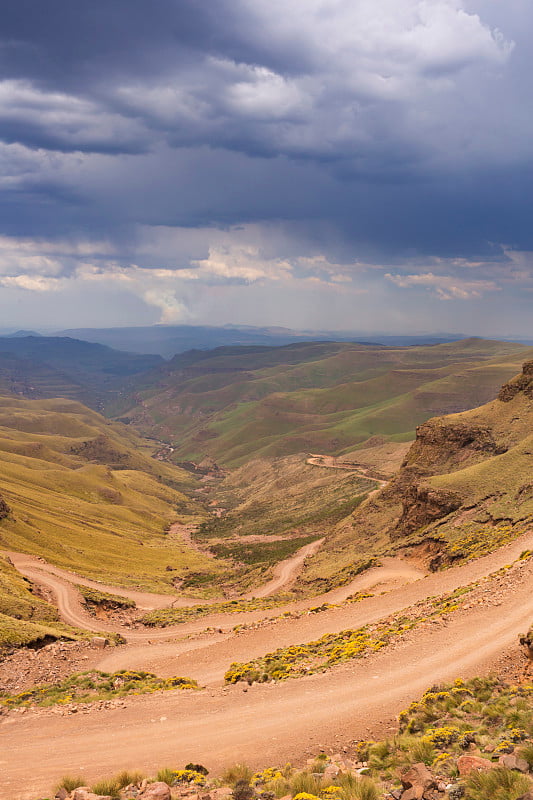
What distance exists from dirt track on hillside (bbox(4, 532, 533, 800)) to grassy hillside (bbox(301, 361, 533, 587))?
734 inches

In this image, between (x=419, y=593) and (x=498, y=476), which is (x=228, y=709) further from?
(x=498, y=476)

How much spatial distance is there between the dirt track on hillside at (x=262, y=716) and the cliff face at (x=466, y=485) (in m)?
19.9

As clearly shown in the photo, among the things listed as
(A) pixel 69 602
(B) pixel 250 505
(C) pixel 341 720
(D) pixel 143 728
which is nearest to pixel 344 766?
(C) pixel 341 720

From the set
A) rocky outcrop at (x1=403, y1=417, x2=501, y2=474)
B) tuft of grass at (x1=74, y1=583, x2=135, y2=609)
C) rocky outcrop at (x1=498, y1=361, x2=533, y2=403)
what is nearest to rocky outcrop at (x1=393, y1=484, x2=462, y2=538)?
rocky outcrop at (x1=403, y1=417, x2=501, y2=474)

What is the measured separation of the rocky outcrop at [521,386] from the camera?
7831 cm

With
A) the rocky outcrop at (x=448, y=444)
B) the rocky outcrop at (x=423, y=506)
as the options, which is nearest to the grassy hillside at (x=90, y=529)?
the rocky outcrop at (x=423, y=506)

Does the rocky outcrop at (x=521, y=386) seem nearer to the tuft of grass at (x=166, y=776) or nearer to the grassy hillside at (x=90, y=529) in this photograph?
the grassy hillside at (x=90, y=529)

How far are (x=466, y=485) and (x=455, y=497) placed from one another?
2.55 m

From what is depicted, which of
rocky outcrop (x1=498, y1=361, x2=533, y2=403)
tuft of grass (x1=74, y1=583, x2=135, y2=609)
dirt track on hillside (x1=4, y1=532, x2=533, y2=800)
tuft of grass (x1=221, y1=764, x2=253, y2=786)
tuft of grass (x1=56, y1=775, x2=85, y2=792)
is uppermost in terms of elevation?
rocky outcrop (x1=498, y1=361, x2=533, y2=403)

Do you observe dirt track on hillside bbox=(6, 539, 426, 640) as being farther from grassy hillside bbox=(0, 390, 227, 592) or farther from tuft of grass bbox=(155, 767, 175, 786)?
tuft of grass bbox=(155, 767, 175, 786)

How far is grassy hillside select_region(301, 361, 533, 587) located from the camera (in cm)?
4694

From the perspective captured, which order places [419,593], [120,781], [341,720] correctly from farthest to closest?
[419,593] < [341,720] < [120,781]

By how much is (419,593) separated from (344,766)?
23.7 m

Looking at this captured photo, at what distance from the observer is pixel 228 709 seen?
20.8m
